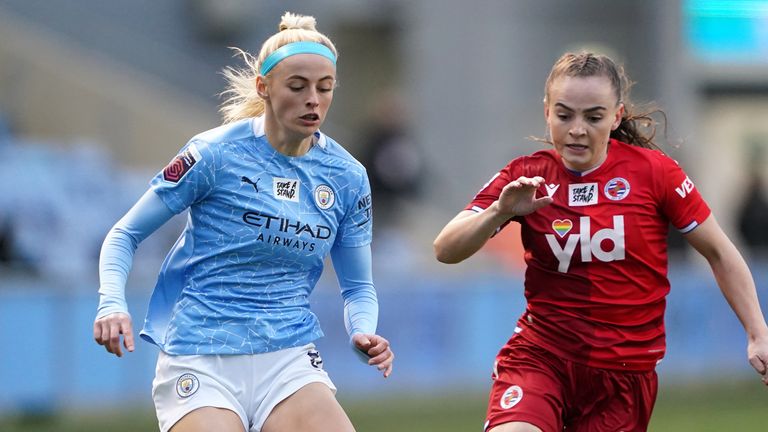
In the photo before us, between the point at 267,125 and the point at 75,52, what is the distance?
1165cm

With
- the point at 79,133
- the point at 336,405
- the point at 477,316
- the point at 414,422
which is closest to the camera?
the point at 336,405

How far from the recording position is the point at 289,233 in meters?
5.14

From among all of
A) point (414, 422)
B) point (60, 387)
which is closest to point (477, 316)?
point (414, 422)

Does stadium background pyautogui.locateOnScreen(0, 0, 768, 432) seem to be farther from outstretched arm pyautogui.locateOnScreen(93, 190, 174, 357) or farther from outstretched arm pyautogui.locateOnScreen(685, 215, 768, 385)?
outstretched arm pyautogui.locateOnScreen(93, 190, 174, 357)

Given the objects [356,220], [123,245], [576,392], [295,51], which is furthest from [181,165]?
[576,392]

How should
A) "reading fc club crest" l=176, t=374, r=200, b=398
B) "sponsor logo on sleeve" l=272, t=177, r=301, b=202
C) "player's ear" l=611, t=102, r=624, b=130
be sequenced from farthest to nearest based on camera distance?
"player's ear" l=611, t=102, r=624, b=130
"sponsor logo on sleeve" l=272, t=177, r=301, b=202
"reading fc club crest" l=176, t=374, r=200, b=398

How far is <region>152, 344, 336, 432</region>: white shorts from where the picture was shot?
4977mm

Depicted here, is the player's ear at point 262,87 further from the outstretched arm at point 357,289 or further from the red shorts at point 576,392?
the red shorts at point 576,392

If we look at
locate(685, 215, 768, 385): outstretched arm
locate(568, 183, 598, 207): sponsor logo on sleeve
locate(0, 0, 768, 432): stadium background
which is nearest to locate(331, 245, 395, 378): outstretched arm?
locate(568, 183, 598, 207): sponsor logo on sleeve

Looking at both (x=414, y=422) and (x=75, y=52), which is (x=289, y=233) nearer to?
(x=414, y=422)

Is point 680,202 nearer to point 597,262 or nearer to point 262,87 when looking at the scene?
point 597,262

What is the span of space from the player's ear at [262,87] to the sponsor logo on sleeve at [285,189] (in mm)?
338

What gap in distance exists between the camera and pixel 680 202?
5.47m

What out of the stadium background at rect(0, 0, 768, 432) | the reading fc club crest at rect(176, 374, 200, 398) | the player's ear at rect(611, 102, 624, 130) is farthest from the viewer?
the stadium background at rect(0, 0, 768, 432)
